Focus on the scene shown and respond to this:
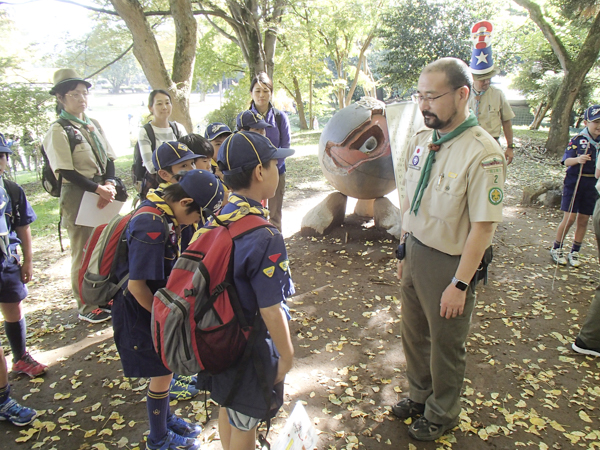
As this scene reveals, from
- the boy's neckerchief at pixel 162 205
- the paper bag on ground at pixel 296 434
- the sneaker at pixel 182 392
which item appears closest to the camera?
the paper bag on ground at pixel 296 434

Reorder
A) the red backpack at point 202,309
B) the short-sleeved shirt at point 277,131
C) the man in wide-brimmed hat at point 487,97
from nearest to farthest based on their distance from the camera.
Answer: the red backpack at point 202,309 → the man in wide-brimmed hat at point 487,97 → the short-sleeved shirt at point 277,131

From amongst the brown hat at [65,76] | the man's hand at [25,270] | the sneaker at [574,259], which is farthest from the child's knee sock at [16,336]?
the sneaker at [574,259]

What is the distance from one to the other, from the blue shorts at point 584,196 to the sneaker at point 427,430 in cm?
366

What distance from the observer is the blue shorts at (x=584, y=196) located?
462 centimetres

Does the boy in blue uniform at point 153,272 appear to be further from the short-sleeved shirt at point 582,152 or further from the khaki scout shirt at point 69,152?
the short-sleeved shirt at point 582,152

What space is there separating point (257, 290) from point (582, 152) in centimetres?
473

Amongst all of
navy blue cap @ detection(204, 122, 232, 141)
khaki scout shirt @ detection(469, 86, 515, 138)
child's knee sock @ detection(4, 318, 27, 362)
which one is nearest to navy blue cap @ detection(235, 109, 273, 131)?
navy blue cap @ detection(204, 122, 232, 141)

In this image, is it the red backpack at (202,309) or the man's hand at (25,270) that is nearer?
the red backpack at (202,309)

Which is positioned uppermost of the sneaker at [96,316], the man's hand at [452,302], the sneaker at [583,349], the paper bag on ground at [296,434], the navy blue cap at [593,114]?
the navy blue cap at [593,114]

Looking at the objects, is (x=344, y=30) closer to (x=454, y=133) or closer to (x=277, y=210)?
(x=277, y=210)

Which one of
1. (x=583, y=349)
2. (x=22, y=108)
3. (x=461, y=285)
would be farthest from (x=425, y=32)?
(x=461, y=285)

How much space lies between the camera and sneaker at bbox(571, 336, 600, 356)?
127 inches

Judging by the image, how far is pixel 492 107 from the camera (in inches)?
176

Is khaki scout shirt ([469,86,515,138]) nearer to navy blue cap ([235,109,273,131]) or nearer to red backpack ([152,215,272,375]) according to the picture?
navy blue cap ([235,109,273,131])
